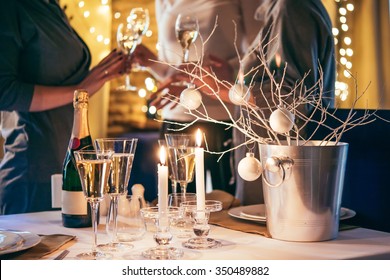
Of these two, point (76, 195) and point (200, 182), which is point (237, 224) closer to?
point (200, 182)

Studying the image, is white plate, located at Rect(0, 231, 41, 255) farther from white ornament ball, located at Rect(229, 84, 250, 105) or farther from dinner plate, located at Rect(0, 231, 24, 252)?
white ornament ball, located at Rect(229, 84, 250, 105)

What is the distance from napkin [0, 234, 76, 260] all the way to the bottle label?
0.12 m

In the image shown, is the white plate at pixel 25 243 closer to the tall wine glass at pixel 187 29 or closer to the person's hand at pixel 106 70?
the tall wine glass at pixel 187 29

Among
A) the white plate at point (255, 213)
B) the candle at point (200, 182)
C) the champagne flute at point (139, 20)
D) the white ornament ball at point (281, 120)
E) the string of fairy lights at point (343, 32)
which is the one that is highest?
the string of fairy lights at point (343, 32)

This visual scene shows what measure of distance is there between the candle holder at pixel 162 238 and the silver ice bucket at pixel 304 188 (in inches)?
7.6

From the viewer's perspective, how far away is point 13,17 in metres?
1.95

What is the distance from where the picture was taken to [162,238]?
1.01 meters

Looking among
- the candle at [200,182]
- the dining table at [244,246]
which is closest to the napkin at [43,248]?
the dining table at [244,246]

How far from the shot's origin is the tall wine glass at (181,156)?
1264 mm

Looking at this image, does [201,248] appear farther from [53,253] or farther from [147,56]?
[147,56]

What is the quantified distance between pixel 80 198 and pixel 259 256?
0.43 m

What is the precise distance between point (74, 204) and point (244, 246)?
38 centimetres

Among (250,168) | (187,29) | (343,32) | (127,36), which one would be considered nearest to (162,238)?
(250,168)

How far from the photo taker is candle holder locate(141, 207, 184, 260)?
39.3 inches
